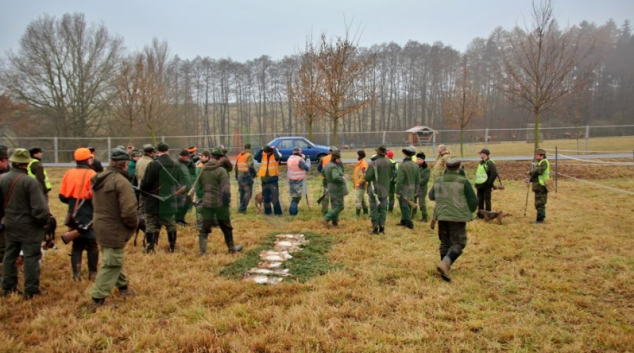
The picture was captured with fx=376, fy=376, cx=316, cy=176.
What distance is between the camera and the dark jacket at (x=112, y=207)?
4.29 metres

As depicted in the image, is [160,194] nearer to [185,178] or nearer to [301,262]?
[185,178]

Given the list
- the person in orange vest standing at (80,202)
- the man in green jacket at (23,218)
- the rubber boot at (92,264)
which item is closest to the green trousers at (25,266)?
the man in green jacket at (23,218)

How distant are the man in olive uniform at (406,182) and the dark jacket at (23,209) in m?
6.40

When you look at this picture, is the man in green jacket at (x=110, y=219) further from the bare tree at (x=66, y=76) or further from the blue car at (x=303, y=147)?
the bare tree at (x=66, y=76)

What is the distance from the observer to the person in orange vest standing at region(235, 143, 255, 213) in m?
10.0

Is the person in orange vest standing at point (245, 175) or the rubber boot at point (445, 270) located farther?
the person in orange vest standing at point (245, 175)

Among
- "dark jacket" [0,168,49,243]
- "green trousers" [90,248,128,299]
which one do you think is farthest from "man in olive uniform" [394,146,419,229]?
"dark jacket" [0,168,49,243]

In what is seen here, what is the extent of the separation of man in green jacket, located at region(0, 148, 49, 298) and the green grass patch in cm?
232

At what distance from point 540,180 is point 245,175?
23.9 ft

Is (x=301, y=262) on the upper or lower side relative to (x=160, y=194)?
lower

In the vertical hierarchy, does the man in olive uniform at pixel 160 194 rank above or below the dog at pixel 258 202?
above

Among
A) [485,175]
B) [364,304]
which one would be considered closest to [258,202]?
[485,175]

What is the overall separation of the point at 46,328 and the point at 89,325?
43 centimetres

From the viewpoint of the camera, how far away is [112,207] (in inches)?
171
